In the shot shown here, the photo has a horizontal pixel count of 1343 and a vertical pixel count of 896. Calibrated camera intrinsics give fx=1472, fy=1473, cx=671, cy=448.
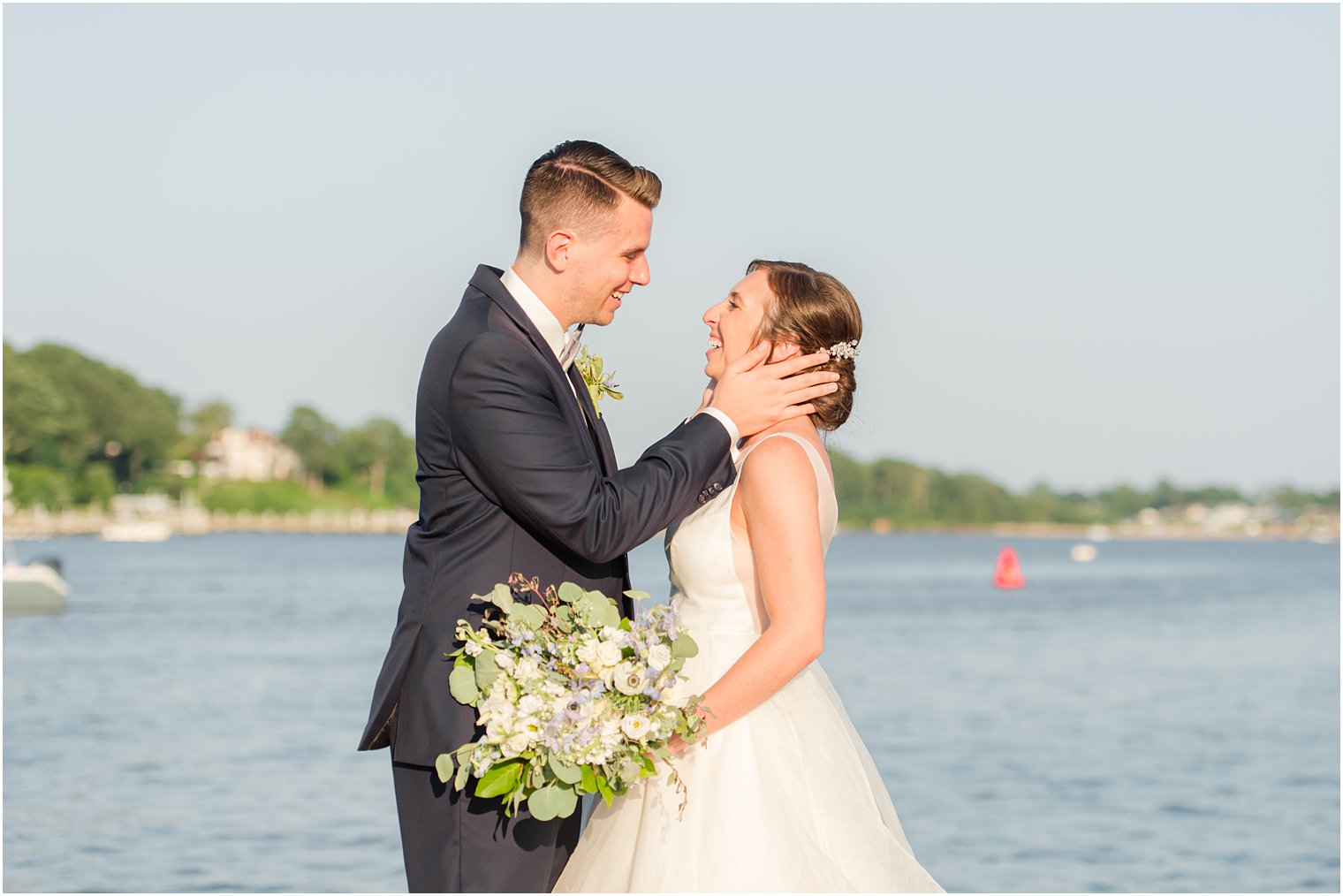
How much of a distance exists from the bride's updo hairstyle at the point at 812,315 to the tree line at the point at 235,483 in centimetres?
9045

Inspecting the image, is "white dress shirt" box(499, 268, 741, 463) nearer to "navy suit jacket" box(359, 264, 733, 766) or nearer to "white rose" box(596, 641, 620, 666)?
"navy suit jacket" box(359, 264, 733, 766)

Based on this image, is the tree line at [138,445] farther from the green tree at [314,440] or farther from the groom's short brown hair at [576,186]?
the groom's short brown hair at [576,186]

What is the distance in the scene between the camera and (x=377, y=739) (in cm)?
383

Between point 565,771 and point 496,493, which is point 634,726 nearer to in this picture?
point 565,771

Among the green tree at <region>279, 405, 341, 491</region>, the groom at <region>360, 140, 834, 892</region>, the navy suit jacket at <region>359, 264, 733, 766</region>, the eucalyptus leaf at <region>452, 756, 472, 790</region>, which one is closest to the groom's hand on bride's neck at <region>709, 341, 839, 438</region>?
the groom at <region>360, 140, 834, 892</region>

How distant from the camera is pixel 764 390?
12.6 ft

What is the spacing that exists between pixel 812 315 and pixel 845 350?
14cm

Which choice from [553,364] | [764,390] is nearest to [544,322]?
[553,364]

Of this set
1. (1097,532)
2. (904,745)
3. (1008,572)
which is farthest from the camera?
(1097,532)

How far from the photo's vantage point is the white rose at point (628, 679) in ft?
11.0

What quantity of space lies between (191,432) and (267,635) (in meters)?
101

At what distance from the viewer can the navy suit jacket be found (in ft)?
11.4

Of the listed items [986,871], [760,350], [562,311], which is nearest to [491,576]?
[562,311]

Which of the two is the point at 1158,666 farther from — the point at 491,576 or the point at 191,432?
the point at 191,432
